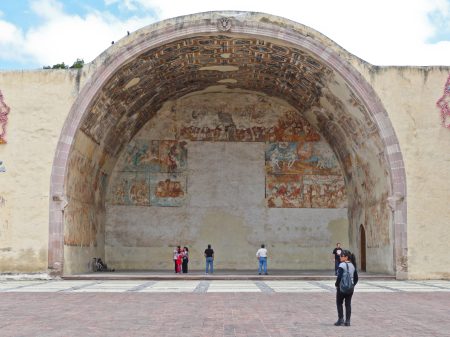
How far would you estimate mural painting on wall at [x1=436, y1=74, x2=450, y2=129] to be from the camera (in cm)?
1980

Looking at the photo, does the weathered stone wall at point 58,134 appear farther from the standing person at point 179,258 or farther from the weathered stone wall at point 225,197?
the weathered stone wall at point 225,197

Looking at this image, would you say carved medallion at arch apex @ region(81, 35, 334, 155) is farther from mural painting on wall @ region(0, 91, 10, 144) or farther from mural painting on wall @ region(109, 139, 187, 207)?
mural painting on wall @ region(0, 91, 10, 144)

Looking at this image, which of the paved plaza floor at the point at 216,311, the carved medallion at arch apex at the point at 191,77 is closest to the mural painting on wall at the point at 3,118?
the carved medallion at arch apex at the point at 191,77

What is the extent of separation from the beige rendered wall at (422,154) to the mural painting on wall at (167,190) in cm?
904

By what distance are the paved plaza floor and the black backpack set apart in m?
0.49

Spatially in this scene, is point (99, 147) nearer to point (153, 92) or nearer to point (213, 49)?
point (153, 92)

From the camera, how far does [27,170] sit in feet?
63.3

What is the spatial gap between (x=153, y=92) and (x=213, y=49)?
10.7 feet

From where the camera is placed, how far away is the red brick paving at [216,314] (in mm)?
8289

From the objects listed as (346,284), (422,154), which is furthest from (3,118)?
(346,284)

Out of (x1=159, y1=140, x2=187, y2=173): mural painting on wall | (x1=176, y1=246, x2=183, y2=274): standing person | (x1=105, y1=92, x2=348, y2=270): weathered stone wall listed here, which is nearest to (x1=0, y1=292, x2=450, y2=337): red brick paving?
(x1=176, y1=246, x2=183, y2=274): standing person

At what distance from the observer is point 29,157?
1936cm

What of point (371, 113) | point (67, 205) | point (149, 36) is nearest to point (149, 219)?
point (67, 205)

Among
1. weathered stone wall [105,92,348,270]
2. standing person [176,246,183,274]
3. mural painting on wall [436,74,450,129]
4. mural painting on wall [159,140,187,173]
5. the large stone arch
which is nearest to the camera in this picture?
the large stone arch
